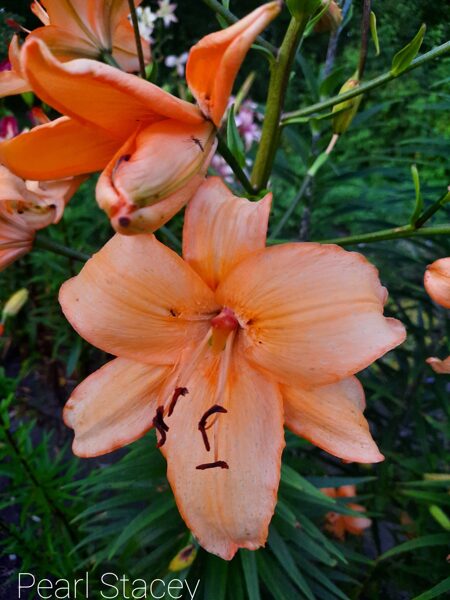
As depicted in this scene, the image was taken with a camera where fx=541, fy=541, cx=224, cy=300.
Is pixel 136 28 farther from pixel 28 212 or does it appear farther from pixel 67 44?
pixel 28 212

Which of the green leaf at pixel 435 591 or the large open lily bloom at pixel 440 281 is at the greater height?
the large open lily bloom at pixel 440 281

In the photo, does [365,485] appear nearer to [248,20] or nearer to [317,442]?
[317,442]

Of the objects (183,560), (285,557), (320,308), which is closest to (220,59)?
(320,308)

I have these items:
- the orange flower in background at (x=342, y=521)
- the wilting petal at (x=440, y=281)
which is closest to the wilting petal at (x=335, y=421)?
the wilting petal at (x=440, y=281)

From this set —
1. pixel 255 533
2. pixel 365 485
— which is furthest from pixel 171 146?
pixel 365 485

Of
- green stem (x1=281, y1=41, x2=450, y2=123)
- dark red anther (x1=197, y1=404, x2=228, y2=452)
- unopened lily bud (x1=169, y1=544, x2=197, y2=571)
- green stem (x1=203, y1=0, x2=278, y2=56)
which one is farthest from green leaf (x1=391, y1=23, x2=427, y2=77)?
unopened lily bud (x1=169, y1=544, x2=197, y2=571)

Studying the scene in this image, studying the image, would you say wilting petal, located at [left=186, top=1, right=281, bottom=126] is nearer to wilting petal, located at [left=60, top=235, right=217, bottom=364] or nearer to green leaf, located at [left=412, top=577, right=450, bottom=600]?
wilting petal, located at [left=60, top=235, right=217, bottom=364]

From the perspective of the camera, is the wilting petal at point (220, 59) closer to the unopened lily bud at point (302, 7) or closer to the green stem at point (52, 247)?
the unopened lily bud at point (302, 7)
